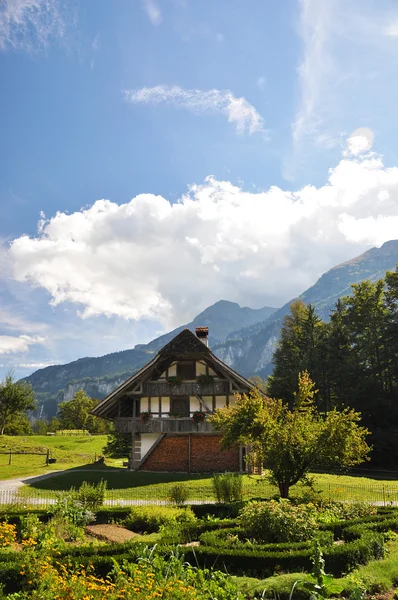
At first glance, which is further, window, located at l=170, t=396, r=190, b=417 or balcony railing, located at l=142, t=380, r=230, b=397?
window, located at l=170, t=396, r=190, b=417

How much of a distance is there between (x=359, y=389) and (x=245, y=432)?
2529 centimetres

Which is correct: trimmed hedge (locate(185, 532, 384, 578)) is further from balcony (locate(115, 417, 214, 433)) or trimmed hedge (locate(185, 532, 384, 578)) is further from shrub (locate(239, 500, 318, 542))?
balcony (locate(115, 417, 214, 433))

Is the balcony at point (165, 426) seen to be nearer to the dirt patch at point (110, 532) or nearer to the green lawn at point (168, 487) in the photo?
the green lawn at point (168, 487)

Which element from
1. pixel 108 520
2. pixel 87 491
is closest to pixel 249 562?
pixel 108 520

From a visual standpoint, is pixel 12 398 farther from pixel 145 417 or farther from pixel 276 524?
pixel 276 524

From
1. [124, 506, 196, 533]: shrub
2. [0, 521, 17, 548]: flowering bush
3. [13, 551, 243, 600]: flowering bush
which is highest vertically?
[13, 551, 243, 600]: flowering bush

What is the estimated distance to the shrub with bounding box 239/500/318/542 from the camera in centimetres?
1345

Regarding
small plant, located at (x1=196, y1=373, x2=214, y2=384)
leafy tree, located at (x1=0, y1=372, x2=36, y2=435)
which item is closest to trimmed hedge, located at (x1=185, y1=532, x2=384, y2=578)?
small plant, located at (x1=196, y1=373, x2=214, y2=384)

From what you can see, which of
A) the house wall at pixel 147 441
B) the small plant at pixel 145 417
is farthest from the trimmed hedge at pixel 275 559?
the house wall at pixel 147 441

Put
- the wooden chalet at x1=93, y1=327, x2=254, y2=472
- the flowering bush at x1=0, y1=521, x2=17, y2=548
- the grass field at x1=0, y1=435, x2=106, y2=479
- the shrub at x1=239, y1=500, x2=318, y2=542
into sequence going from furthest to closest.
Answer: the grass field at x1=0, y1=435, x2=106, y2=479, the wooden chalet at x1=93, y1=327, x2=254, y2=472, the shrub at x1=239, y1=500, x2=318, y2=542, the flowering bush at x1=0, y1=521, x2=17, y2=548

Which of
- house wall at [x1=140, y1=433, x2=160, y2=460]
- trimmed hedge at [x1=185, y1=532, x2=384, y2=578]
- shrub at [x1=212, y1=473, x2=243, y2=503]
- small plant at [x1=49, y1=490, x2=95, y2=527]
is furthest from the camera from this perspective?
house wall at [x1=140, y1=433, x2=160, y2=460]

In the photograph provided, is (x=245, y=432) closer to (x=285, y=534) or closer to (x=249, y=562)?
(x=285, y=534)

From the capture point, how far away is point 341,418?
2047 centimetres

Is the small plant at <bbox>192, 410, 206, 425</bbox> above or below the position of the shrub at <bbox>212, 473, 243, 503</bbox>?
above
